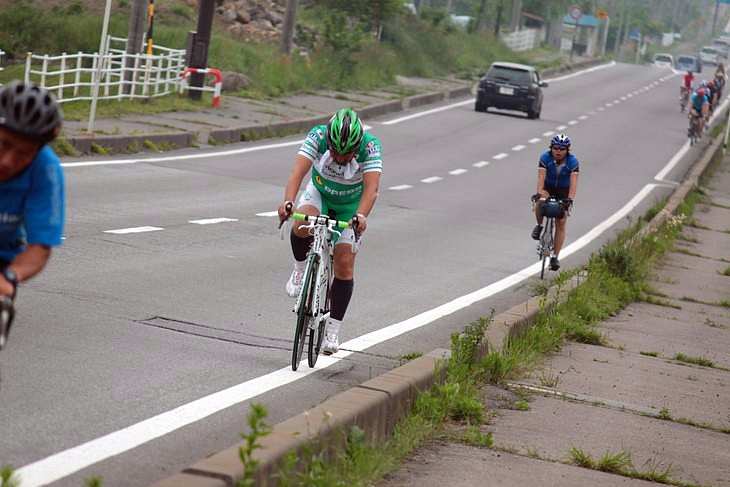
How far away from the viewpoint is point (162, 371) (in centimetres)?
816

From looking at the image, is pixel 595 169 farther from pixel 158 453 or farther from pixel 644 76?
pixel 644 76

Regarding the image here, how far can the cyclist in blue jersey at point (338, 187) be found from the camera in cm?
859

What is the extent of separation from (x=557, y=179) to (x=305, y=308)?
8309 millimetres

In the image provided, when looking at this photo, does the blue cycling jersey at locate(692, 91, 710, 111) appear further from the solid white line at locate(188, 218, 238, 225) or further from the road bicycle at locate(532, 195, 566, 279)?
the solid white line at locate(188, 218, 238, 225)

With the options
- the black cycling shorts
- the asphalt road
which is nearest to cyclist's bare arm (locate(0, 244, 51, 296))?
Result: the asphalt road

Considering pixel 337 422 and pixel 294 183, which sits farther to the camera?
pixel 294 183

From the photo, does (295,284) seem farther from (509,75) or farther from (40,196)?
(509,75)

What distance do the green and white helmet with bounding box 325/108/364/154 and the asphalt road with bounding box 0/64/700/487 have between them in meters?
1.42

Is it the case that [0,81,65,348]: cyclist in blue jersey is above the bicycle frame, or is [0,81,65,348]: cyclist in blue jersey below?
above

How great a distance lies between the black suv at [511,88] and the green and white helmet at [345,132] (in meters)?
34.6

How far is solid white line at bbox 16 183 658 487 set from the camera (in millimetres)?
5820

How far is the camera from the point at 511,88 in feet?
140

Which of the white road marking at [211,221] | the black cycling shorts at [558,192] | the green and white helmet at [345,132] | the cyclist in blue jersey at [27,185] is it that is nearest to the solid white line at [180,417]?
the cyclist in blue jersey at [27,185]

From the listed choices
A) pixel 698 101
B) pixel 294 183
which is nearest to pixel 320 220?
pixel 294 183
